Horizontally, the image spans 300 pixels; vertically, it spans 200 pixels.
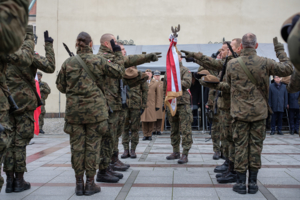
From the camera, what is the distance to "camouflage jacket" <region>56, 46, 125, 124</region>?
3.83m

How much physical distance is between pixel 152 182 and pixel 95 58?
201 cm

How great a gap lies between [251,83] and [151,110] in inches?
253

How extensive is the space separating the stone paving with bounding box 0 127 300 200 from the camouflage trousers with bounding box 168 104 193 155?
0.38m

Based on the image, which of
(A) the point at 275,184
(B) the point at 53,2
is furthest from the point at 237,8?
(A) the point at 275,184

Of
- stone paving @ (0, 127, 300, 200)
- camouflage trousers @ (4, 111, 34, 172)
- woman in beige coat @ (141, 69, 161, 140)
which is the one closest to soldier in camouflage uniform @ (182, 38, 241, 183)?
stone paving @ (0, 127, 300, 200)

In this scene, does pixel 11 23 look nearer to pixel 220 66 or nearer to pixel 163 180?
pixel 163 180

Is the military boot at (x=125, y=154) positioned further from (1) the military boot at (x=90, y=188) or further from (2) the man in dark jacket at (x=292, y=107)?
(2) the man in dark jacket at (x=292, y=107)

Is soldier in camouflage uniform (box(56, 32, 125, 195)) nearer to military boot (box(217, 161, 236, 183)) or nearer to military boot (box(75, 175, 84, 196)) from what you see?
military boot (box(75, 175, 84, 196))

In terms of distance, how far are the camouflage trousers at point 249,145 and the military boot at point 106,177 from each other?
70.6 inches

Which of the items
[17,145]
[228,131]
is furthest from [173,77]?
[17,145]

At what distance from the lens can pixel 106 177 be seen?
4.52 meters

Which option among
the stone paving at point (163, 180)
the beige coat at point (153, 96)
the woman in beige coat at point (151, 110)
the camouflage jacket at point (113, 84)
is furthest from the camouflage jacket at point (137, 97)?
the beige coat at point (153, 96)

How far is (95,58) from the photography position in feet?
12.9

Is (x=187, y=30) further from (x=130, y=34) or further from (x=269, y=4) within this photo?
(x=269, y=4)
